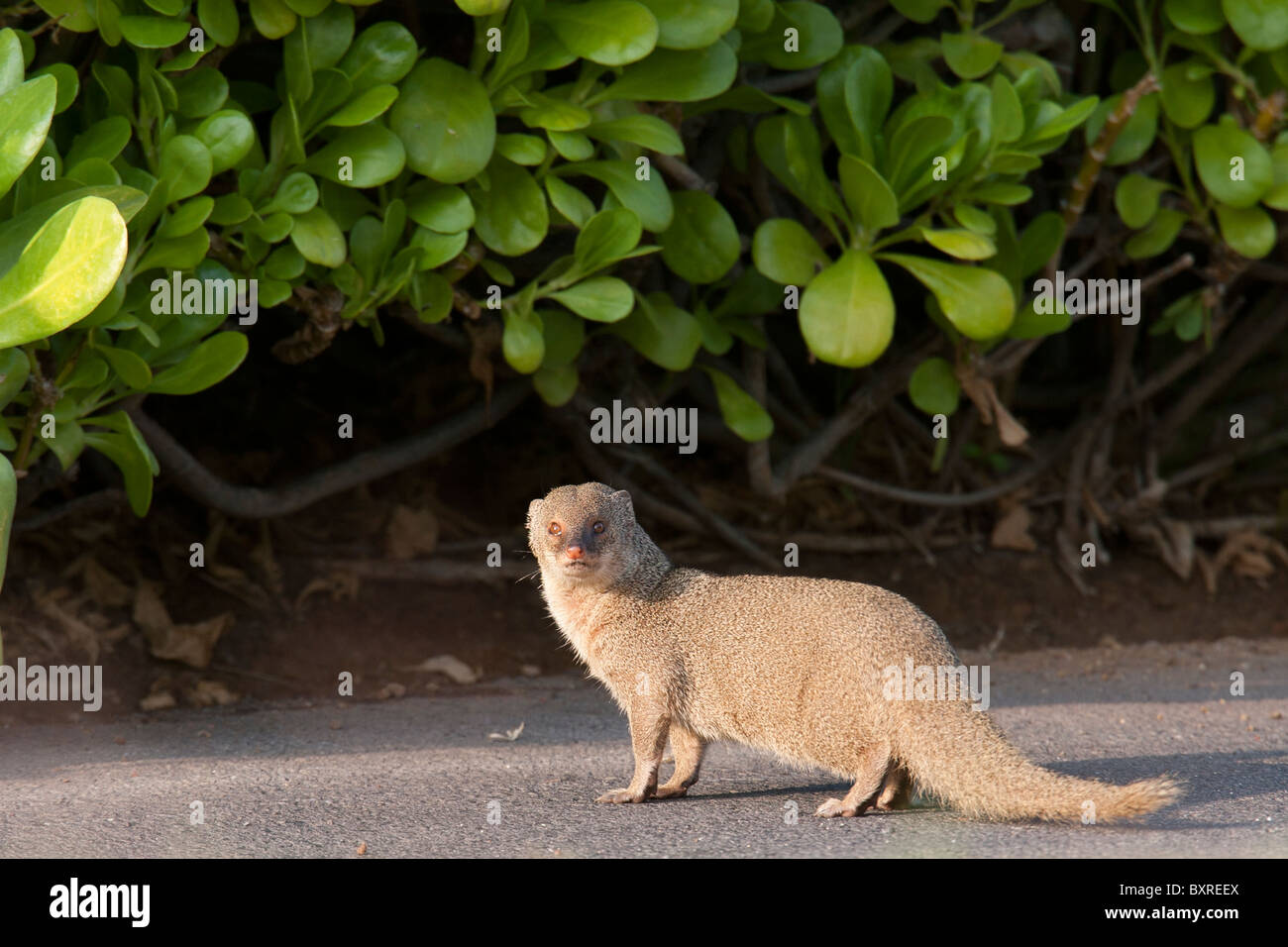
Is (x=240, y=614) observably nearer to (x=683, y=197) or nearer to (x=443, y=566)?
(x=443, y=566)

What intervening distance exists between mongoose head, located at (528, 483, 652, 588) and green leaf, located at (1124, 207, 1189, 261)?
298cm

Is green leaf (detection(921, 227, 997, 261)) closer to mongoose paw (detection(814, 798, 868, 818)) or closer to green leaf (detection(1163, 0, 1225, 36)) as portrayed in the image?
green leaf (detection(1163, 0, 1225, 36))

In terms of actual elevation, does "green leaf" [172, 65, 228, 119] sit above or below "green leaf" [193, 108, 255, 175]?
above

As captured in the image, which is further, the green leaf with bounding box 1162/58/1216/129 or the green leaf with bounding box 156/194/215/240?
the green leaf with bounding box 1162/58/1216/129

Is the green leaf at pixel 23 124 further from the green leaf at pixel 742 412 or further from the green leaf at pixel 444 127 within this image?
the green leaf at pixel 742 412

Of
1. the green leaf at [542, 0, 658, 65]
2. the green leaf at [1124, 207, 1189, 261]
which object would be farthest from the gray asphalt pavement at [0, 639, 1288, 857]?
the green leaf at [542, 0, 658, 65]

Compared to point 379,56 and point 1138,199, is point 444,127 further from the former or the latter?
point 1138,199

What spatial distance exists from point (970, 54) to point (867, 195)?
0.80 metres

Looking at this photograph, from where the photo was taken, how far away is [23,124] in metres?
3.05

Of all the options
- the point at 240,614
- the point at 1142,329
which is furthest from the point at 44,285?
the point at 1142,329

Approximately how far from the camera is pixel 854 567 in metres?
6.66

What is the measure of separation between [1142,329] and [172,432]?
16.0 feet

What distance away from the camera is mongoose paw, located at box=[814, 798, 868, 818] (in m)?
3.37

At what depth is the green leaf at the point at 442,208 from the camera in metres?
4.05
